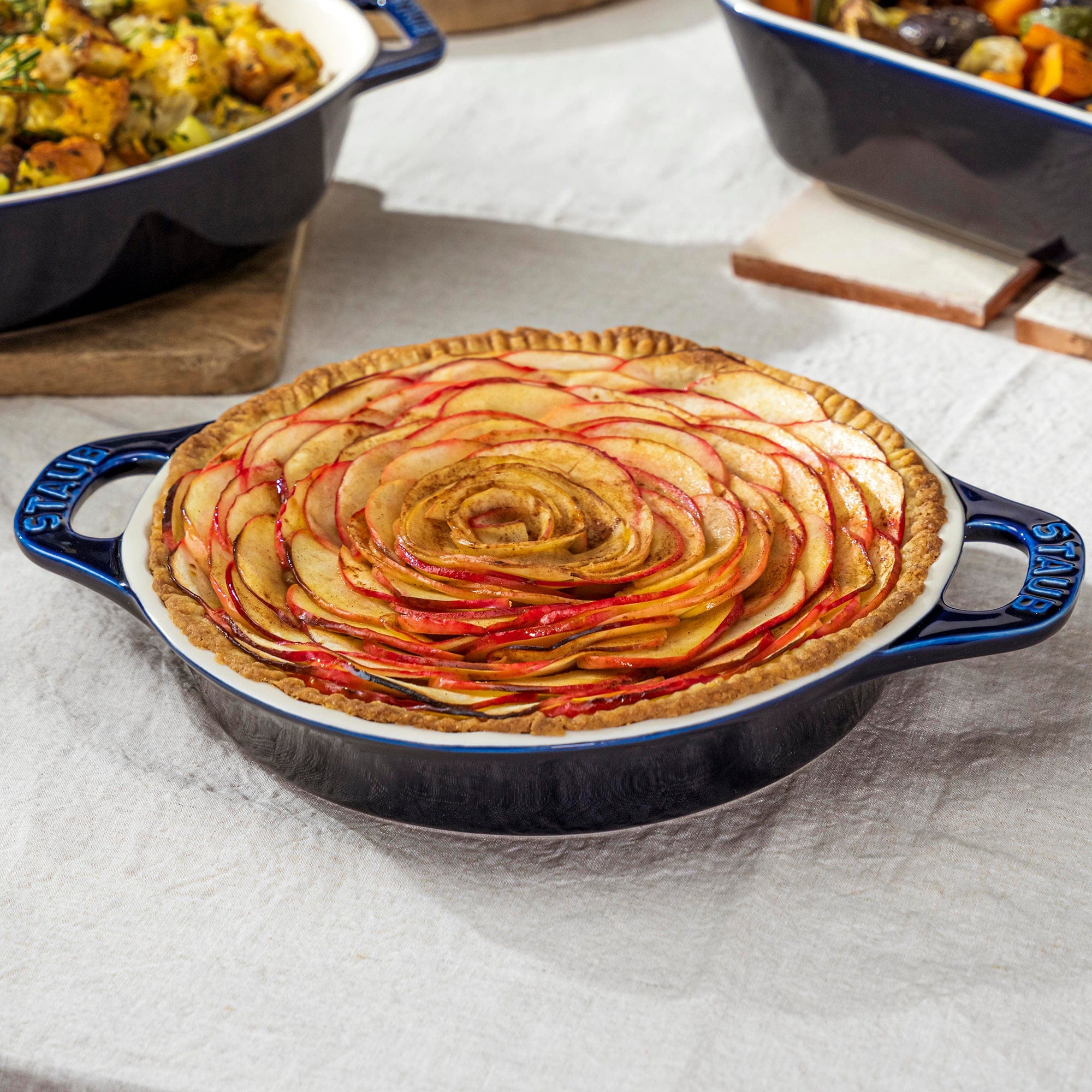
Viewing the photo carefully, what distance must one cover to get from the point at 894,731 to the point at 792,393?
0.95 ft

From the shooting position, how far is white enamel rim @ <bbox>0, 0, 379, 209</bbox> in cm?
132

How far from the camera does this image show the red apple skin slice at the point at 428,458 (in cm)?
100

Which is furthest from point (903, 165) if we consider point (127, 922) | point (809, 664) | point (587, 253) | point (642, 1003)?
point (127, 922)

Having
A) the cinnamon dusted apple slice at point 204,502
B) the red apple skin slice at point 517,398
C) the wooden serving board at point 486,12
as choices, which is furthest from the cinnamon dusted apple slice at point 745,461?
the wooden serving board at point 486,12

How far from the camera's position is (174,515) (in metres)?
0.98

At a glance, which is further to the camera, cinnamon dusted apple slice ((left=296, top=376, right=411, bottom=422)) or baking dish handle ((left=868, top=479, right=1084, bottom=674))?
cinnamon dusted apple slice ((left=296, top=376, right=411, bottom=422))

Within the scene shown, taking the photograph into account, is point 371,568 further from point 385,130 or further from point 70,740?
point 385,130

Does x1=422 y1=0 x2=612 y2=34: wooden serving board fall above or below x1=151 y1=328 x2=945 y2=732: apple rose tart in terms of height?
below

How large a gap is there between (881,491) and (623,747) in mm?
333

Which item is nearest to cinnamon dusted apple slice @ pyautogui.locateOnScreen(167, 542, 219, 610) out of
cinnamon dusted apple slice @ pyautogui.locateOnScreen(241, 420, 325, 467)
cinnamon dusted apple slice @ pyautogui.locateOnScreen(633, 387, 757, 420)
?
cinnamon dusted apple slice @ pyautogui.locateOnScreen(241, 420, 325, 467)

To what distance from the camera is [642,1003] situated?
0.81 metres

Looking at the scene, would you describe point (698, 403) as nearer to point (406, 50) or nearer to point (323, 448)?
point (323, 448)

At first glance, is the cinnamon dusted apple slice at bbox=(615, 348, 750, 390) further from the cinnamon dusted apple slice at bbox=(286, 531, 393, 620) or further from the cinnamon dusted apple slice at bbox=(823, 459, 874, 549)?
the cinnamon dusted apple slice at bbox=(286, 531, 393, 620)

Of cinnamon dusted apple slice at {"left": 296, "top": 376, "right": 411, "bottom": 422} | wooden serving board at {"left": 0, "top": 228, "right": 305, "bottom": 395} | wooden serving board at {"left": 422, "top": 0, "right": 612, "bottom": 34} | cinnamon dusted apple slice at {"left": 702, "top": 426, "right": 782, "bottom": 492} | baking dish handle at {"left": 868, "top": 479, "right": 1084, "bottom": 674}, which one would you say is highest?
baking dish handle at {"left": 868, "top": 479, "right": 1084, "bottom": 674}
